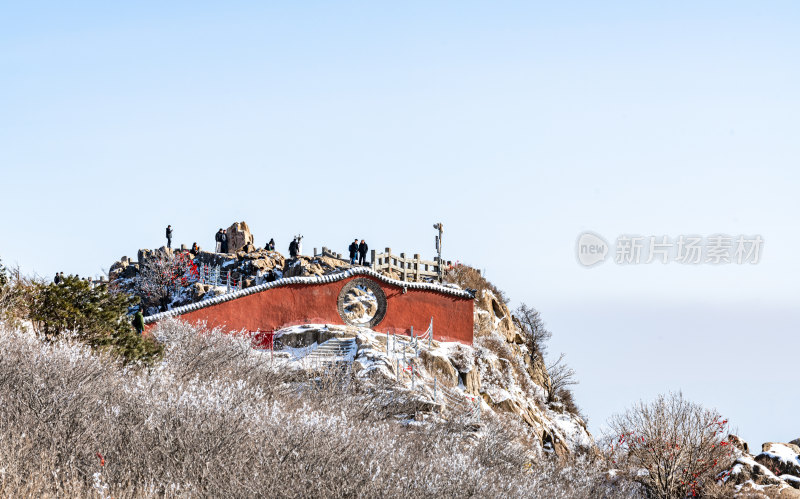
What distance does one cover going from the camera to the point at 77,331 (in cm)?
2161

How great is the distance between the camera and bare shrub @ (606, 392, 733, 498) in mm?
27578

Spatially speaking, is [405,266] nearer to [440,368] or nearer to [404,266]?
→ [404,266]

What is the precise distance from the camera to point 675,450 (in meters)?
27.8

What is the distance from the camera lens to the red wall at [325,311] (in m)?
30.4

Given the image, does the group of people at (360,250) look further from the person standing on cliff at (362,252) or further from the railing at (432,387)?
the railing at (432,387)

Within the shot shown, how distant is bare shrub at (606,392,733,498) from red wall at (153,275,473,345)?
840 cm

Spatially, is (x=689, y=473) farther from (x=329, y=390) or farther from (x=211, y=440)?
(x=211, y=440)

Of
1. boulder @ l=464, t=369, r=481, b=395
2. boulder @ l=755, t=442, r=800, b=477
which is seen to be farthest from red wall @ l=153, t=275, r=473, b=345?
boulder @ l=755, t=442, r=800, b=477

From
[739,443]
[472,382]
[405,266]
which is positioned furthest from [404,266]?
[739,443]

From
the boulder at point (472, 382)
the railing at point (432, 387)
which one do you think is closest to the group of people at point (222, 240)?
the railing at point (432, 387)

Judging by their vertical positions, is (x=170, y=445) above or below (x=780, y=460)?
below

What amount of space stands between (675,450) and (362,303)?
12606mm

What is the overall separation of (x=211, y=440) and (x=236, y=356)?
35.0ft

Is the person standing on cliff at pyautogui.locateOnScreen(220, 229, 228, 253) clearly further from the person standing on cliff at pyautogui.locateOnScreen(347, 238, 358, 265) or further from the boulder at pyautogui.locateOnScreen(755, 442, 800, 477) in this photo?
the boulder at pyautogui.locateOnScreen(755, 442, 800, 477)
